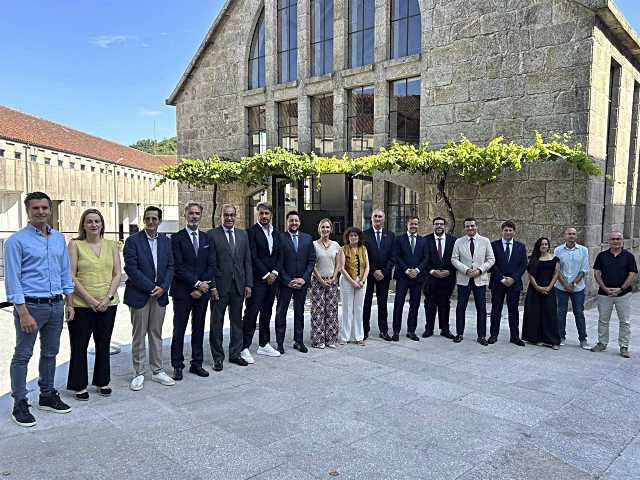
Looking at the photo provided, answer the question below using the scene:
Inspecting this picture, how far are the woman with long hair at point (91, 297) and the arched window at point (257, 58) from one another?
1001 centimetres

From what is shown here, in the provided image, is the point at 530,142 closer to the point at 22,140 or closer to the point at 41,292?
the point at 41,292

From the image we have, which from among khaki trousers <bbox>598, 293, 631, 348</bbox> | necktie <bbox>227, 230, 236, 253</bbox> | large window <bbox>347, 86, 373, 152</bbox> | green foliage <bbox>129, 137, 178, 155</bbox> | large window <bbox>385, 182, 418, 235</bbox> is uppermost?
green foliage <bbox>129, 137, 178, 155</bbox>

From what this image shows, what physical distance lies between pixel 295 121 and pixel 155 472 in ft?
35.9

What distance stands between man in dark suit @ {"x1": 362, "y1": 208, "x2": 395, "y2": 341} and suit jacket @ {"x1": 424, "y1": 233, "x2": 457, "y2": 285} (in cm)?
57

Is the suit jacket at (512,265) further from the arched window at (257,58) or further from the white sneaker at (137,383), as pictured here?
the arched window at (257,58)

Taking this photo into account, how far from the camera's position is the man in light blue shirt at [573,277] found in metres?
6.80

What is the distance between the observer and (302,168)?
36.8 feet

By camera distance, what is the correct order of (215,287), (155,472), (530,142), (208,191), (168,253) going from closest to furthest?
(155,472) → (168,253) → (215,287) → (530,142) → (208,191)

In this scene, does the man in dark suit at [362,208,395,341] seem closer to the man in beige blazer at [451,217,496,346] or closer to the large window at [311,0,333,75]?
the man in beige blazer at [451,217,496,346]

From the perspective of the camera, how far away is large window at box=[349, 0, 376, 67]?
11602mm

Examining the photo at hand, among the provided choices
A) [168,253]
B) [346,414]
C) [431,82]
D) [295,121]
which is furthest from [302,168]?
[346,414]

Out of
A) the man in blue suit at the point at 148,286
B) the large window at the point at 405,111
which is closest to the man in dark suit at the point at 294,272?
the man in blue suit at the point at 148,286

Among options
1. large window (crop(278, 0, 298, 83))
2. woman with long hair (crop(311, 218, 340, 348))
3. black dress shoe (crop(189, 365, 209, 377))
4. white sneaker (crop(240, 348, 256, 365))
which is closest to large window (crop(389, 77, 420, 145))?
large window (crop(278, 0, 298, 83))

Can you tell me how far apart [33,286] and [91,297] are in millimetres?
576
